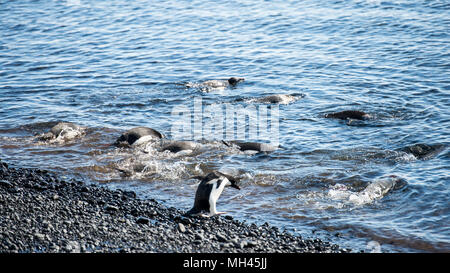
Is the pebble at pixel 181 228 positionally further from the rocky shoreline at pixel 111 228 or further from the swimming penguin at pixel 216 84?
the swimming penguin at pixel 216 84

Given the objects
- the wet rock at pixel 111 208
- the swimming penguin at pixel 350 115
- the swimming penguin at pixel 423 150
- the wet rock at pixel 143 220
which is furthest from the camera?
the swimming penguin at pixel 350 115

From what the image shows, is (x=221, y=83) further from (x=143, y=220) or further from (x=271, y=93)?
(x=143, y=220)

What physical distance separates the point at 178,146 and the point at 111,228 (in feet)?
14.1

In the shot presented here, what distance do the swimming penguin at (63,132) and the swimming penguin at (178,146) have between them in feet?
8.19

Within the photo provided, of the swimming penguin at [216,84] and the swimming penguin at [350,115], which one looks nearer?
the swimming penguin at [350,115]

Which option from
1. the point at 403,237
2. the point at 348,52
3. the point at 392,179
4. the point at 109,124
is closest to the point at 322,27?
the point at 348,52

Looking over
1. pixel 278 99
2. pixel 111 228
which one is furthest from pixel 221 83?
pixel 111 228

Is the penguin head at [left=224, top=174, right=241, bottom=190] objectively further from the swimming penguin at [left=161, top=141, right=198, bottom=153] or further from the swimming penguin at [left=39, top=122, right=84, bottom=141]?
the swimming penguin at [left=39, top=122, right=84, bottom=141]

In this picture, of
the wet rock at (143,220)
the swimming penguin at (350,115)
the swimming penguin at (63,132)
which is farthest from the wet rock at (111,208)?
the swimming penguin at (350,115)

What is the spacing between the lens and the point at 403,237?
8.88 m

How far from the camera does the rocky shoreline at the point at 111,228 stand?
7.93m

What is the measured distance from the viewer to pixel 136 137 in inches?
506

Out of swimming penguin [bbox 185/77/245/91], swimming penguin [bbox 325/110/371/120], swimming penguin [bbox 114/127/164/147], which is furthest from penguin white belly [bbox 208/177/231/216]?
swimming penguin [bbox 185/77/245/91]
